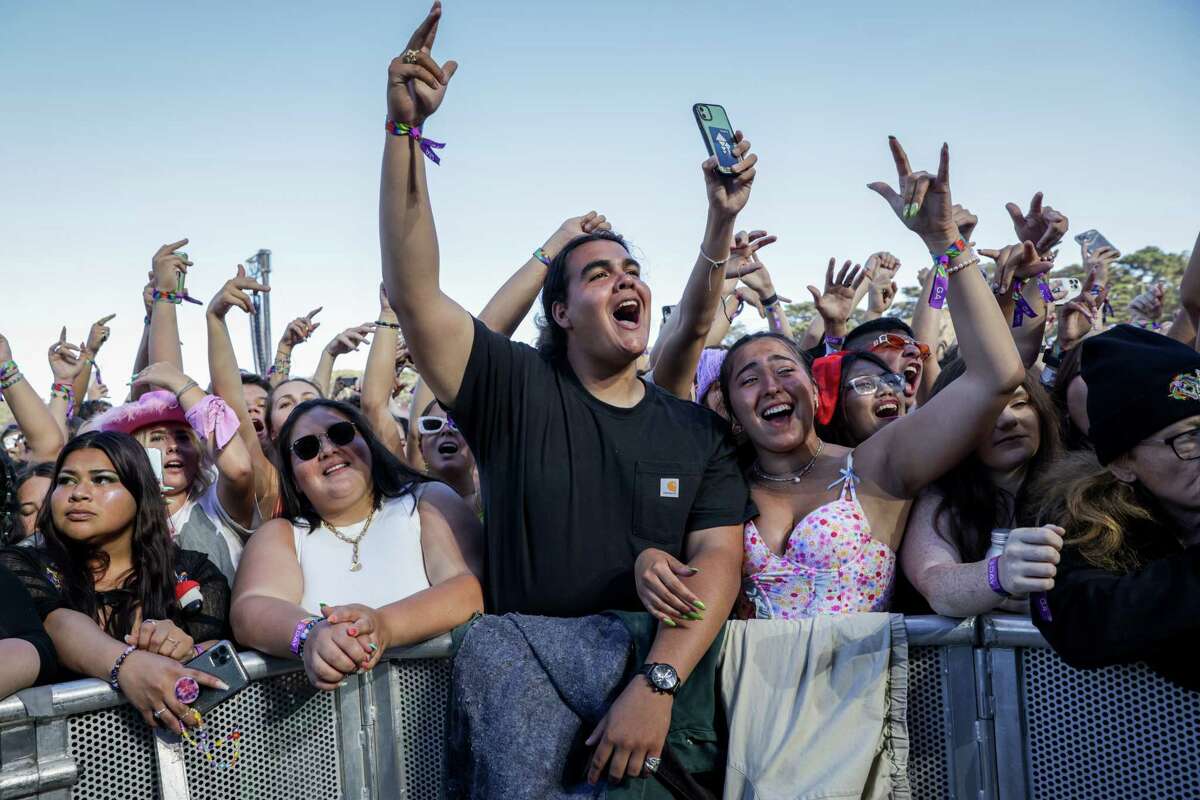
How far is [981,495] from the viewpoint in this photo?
332 cm

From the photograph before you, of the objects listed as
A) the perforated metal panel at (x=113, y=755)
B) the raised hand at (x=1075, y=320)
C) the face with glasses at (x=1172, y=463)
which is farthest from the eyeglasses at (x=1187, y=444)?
the perforated metal panel at (x=113, y=755)

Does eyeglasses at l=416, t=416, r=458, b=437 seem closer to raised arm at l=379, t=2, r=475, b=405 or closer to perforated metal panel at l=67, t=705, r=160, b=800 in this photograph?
raised arm at l=379, t=2, r=475, b=405

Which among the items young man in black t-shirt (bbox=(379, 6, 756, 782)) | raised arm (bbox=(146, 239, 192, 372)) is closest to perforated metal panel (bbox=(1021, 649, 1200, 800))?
young man in black t-shirt (bbox=(379, 6, 756, 782))

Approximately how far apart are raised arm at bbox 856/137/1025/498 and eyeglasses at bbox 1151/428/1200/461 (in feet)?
1.75

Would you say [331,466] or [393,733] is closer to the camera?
[393,733]

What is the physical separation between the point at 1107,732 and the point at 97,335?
7.19 meters

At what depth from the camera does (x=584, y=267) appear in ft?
11.5

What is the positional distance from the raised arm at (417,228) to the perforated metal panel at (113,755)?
1.28 m

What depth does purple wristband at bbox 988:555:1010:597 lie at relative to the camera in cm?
268

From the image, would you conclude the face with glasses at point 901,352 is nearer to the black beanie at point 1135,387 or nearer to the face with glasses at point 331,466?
the black beanie at point 1135,387

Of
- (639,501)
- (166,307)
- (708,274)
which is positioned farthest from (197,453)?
(708,274)

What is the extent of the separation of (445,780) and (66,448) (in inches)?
71.8

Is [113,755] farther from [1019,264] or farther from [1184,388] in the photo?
[1019,264]

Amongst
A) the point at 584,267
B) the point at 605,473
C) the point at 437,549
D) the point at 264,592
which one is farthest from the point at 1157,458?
the point at 264,592
